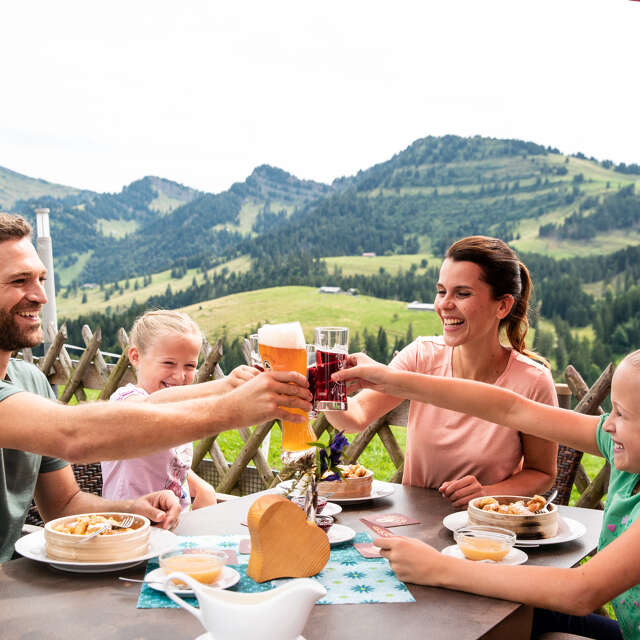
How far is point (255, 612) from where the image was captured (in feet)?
3.53

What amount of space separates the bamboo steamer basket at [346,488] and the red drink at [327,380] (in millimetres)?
460

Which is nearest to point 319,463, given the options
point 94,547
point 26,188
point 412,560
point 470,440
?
point 412,560

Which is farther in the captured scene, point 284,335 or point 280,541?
point 284,335

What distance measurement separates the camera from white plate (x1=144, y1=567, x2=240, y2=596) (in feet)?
4.46

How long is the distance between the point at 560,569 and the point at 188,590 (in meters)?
0.78

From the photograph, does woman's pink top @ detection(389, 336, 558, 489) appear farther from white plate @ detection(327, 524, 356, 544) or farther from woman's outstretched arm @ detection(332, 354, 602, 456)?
white plate @ detection(327, 524, 356, 544)

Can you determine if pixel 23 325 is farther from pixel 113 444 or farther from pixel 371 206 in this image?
pixel 371 206

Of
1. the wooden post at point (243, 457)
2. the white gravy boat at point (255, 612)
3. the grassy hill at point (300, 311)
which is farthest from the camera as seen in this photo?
the grassy hill at point (300, 311)

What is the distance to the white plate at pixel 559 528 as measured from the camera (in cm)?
176

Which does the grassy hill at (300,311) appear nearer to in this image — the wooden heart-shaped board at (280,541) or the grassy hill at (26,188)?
the grassy hill at (26,188)

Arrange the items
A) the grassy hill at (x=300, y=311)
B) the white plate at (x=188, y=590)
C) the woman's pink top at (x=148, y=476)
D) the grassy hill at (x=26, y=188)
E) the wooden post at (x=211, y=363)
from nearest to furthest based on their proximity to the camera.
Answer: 1. the white plate at (x=188, y=590)
2. the woman's pink top at (x=148, y=476)
3. the wooden post at (x=211, y=363)
4. the grassy hill at (x=300, y=311)
5. the grassy hill at (x=26, y=188)

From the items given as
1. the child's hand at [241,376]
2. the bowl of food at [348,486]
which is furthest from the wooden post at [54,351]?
Answer: the bowl of food at [348,486]

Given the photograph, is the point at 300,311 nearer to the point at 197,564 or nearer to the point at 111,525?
the point at 111,525

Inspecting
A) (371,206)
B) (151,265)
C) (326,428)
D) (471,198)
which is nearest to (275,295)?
(151,265)
